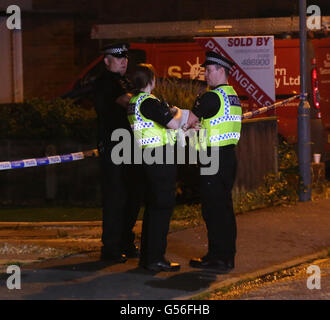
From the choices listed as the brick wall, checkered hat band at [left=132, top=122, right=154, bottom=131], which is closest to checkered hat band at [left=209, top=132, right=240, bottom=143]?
checkered hat band at [left=132, top=122, right=154, bottom=131]

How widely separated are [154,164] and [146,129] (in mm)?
286

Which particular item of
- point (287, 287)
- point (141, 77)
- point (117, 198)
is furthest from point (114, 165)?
point (287, 287)

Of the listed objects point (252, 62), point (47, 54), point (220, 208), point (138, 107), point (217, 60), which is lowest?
point (220, 208)

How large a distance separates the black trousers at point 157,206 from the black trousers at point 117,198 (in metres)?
0.37

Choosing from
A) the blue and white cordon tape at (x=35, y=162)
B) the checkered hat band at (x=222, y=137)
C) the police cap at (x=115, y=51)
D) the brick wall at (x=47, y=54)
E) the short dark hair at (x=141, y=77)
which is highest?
the brick wall at (x=47, y=54)

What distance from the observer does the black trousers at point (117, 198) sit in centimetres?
828

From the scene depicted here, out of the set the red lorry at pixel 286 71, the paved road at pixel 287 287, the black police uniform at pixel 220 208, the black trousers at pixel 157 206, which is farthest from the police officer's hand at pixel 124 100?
the red lorry at pixel 286 71

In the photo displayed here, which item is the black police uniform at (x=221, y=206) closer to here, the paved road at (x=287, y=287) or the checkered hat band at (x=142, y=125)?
the paved road at (x=287, y=287)

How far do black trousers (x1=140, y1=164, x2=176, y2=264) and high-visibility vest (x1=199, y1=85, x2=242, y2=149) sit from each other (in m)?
0.37

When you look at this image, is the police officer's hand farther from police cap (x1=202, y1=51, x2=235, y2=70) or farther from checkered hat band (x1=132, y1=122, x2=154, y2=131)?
police cap (x1=202, y1=51, x2=235, y2=70)

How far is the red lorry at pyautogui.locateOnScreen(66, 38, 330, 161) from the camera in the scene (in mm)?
14188

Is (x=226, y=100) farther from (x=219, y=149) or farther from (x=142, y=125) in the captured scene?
(x=142, y=125)

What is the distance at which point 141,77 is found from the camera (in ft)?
25.8

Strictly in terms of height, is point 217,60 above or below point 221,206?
above
